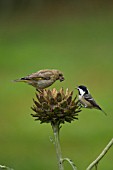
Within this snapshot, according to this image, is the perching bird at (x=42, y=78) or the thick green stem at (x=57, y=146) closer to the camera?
the thick green stem at (x=57, y=146)

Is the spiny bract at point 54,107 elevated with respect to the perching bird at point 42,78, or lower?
lower

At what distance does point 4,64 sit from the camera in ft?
63.1

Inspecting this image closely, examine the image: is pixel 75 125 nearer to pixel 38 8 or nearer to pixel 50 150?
pixel 50 150

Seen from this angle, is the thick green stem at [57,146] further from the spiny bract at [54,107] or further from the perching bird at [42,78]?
the perching bird at [42,78]

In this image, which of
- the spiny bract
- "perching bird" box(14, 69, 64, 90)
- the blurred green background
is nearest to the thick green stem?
the spiny bract

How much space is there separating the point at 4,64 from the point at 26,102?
176 inches

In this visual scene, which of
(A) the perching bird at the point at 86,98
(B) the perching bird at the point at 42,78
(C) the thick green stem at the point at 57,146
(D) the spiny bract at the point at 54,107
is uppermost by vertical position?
(B) the perching bird at the point at 42,78

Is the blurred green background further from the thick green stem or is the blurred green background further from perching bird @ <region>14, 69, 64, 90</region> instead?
the thick green stem

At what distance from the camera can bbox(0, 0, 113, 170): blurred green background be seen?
1120 centimetres

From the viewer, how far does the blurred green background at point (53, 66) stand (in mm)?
11195

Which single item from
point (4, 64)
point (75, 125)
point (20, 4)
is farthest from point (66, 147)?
point (20, 4)

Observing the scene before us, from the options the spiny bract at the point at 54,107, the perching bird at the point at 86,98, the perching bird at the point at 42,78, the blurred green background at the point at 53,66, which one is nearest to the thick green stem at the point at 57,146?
the spiny bract at the point at 54,107

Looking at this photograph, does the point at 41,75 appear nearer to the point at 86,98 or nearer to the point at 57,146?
the point at 86,98

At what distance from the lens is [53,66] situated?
18312mm
